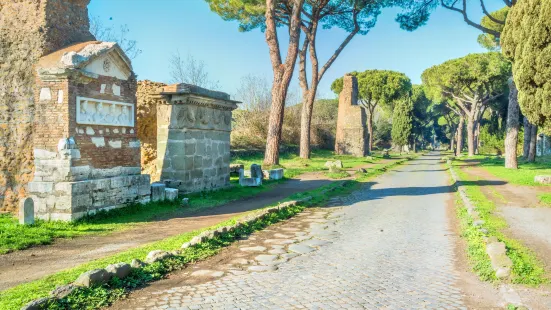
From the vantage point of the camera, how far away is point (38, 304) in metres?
3.41

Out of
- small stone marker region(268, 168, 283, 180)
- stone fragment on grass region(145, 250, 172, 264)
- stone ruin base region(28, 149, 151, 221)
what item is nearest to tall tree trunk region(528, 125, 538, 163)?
small stone marker region(268, 168, 283, 180)

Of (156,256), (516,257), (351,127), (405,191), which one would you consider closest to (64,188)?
(156,256)

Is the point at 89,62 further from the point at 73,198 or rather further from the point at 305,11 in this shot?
the point at 305,11

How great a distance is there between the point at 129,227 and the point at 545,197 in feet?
34.0

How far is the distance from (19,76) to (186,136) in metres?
4.00

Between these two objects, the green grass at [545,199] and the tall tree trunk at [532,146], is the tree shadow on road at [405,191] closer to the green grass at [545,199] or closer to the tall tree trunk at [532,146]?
the green grass at [545,199]

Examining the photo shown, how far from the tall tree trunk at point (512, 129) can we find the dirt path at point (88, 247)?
56.6ft

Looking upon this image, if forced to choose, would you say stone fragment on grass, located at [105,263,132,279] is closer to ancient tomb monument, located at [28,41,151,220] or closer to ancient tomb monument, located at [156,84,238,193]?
ancient tomb monument, located at [28,41,151,220]

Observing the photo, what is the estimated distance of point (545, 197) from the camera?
37.0ft

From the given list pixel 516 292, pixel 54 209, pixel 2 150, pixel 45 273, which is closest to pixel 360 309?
pixel 516 292

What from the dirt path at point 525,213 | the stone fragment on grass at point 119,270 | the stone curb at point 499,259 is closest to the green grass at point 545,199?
the dirt path at point 525,213

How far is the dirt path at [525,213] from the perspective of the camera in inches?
246

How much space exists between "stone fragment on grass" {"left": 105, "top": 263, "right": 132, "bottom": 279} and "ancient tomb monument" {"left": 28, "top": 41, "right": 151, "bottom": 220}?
3.48 m

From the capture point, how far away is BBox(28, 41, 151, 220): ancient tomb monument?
24.3 ft
